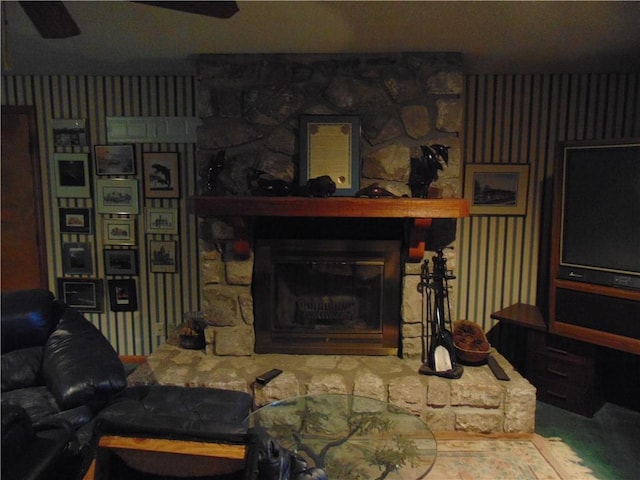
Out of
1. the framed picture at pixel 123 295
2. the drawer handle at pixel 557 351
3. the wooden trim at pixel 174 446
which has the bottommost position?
the drawer handle at pixel 557 351

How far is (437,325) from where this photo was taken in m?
2.26

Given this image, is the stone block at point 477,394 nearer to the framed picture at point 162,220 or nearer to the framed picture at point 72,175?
the framed picture at point 162,220

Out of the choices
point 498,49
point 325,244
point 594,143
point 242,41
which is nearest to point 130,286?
point 325,244

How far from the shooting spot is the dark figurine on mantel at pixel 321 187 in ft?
6.93

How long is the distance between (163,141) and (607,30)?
8.03 ft

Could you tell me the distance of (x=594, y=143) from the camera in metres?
2.06

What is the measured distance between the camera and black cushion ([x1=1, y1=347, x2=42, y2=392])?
2.73 feet

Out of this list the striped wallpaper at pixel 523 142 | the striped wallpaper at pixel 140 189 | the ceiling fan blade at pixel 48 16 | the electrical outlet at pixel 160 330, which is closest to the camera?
the ceiling fan blade at pixel 48 16

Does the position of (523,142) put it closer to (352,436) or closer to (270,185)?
(270,185)

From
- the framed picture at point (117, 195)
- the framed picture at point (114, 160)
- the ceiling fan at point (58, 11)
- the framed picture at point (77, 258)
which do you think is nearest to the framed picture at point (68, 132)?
the framed picture at point (114, 160)

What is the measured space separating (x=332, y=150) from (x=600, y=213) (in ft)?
4.43

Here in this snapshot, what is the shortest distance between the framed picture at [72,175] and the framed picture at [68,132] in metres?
0.08

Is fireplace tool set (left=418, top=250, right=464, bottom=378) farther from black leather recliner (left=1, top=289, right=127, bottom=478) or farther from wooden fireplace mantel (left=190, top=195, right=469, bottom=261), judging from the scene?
black leather recliner (left=1, top=289, right=127, bottom=478)

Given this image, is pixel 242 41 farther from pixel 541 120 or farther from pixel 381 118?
pixel 541 120
